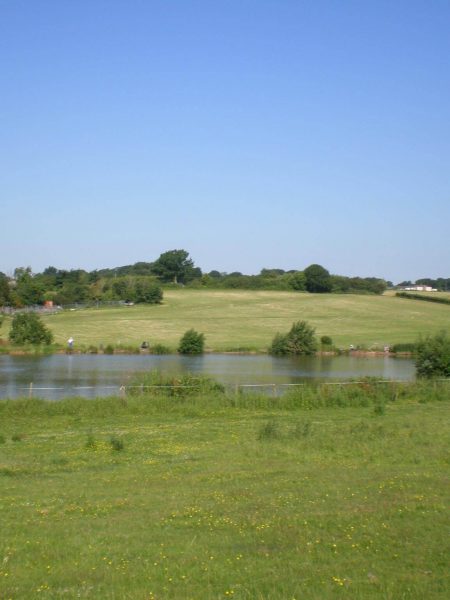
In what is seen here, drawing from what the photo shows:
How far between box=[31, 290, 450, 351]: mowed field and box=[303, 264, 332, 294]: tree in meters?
12.3

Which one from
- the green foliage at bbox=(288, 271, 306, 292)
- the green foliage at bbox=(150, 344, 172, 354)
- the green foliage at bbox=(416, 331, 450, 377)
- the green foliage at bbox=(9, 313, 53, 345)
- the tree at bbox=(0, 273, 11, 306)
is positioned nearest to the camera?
the green foliage at bbox=(416, 331, 450, 377)

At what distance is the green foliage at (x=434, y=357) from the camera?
4872cm

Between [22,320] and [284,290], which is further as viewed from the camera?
[284,290]

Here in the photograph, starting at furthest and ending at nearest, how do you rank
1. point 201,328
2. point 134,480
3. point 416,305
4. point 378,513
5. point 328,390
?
point 416,305, point 201,328, point 328,390, point 134,480, point 378,513

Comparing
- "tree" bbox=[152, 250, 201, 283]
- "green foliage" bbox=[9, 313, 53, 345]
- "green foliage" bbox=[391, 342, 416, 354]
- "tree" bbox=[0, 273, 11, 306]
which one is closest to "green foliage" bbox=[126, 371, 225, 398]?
"green foliage" bbox=[9, 313, 53, 345]

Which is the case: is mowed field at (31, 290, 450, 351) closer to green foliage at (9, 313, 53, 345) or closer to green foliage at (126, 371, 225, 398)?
green foliage at (9, 313, 53, 345)

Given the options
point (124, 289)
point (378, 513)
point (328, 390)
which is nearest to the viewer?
point (378, 513)

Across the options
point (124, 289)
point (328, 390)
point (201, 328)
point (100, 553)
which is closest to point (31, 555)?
point (100, 553)

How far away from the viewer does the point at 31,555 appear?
9.51m

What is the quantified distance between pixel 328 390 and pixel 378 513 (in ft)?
78.1

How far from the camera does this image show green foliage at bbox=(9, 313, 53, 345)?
7625 centimetres

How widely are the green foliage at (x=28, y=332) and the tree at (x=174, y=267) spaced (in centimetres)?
8099

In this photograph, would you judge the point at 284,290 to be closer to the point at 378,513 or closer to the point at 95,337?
the point at 95,337

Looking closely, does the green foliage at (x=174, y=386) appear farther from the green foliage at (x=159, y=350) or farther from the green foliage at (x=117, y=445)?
the green foliage at (x=159, y=350)
